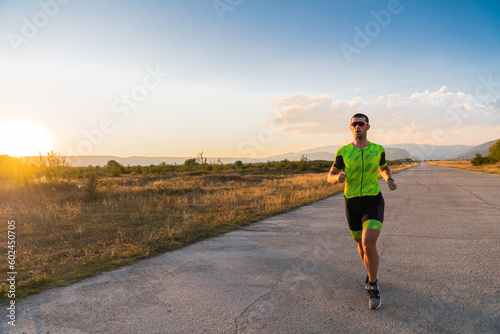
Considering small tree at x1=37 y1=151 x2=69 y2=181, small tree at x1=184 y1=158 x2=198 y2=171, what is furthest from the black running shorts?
small tree at x1=184 y1=158 x2=198 y2=171

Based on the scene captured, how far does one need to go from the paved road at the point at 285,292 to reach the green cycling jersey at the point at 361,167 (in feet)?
4.43

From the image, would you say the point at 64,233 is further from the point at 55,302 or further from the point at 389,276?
the point at 389,276

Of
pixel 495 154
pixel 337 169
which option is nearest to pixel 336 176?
pixel 337 169

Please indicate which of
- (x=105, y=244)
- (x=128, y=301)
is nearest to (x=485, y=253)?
(x=128, y=301)

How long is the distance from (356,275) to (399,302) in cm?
88

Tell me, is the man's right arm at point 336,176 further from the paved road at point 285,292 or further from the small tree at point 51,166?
the small tree at point 51,166

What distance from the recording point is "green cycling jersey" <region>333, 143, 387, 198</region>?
3637 mm

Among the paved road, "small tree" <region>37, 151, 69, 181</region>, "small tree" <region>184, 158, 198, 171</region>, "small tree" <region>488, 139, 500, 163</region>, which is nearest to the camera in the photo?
the paved road

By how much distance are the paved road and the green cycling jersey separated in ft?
4.43

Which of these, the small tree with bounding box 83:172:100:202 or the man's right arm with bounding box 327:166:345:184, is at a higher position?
the man's right arm with bounding box 327:166:345:184

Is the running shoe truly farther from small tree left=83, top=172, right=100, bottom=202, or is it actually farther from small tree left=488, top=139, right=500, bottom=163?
small tree left=488, top=139, right=500, bottom=163

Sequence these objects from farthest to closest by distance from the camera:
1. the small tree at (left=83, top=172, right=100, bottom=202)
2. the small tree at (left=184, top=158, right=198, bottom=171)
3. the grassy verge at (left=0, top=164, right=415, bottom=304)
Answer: the small tree at (left=184, top=158, right=198, bottom=171) → the small tree at (left=83, top=172, right=100, bottom=202) → the grassy verge at (left=0, top=164, right=415, bottom=304)

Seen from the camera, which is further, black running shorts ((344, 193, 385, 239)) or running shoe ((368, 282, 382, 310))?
black running shorts ((344, 193, 385, 239))

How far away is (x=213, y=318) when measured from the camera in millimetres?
3229
